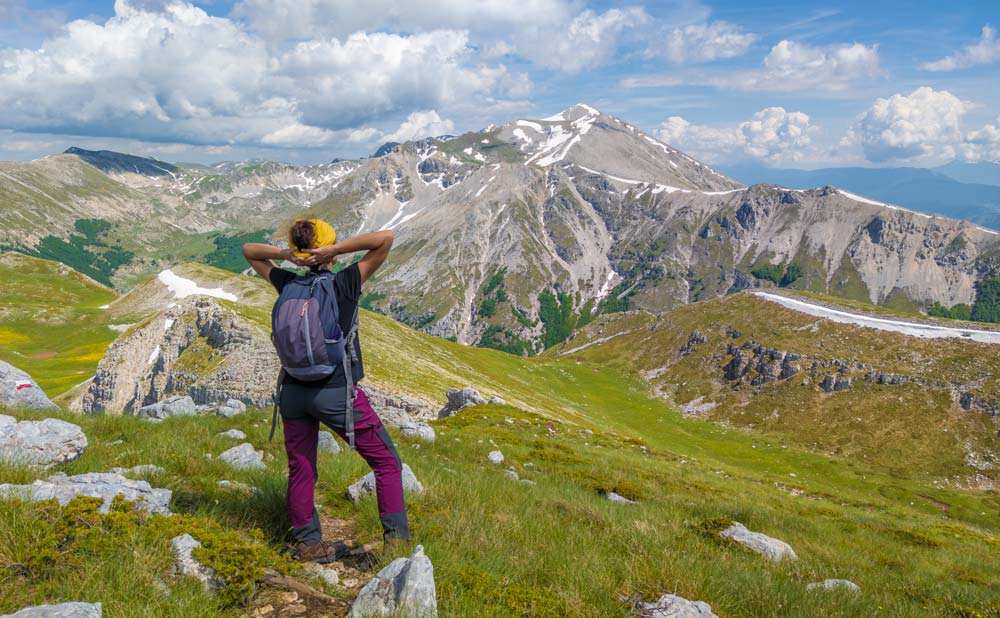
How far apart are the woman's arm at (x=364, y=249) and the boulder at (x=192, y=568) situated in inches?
137

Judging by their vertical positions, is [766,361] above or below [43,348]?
above

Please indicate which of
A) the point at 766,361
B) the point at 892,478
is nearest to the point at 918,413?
the point at 892,478

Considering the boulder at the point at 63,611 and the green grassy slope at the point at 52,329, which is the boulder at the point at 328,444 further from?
the green grassy slope at the point at 52,329

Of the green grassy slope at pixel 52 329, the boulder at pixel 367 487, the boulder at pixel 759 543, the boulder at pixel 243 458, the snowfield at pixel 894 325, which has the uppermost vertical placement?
the boulder at pixel 367 487

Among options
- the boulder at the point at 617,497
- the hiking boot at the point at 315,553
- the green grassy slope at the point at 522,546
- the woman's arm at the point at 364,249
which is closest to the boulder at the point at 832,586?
the green grassy slope at the point at 522,546

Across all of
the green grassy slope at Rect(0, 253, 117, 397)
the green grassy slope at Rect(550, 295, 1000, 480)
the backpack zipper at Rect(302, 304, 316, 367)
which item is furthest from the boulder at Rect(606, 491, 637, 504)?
the green grassy slope at Rect(0, 253, 117, 397)

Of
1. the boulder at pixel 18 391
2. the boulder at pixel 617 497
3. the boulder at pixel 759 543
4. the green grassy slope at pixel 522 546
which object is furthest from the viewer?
the boulder at pixel 18 391

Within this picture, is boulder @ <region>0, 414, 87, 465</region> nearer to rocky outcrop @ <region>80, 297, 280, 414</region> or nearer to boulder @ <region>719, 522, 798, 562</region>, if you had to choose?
boulder @ <region>719, 522, 798, 562</region>

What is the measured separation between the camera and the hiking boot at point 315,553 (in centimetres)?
607

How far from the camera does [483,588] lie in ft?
16.7

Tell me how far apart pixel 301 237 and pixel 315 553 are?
4.08 metres

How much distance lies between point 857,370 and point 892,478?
32113 mm

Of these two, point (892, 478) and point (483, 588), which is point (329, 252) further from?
point (892, 478)

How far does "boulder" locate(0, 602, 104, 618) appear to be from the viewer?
3.63 m
